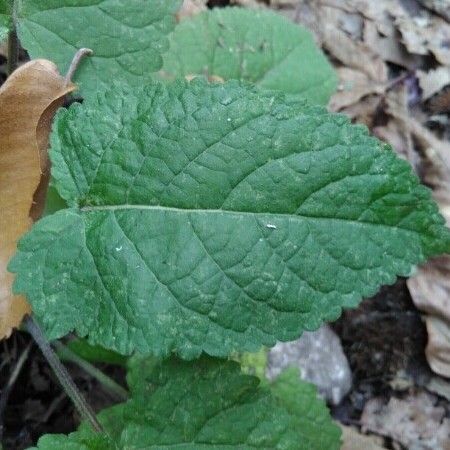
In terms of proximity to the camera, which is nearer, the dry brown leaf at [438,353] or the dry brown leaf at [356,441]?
the dry brown leaf at [356,441]

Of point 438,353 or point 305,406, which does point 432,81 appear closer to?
point 438,353

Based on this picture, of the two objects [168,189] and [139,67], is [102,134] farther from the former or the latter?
[139,67]

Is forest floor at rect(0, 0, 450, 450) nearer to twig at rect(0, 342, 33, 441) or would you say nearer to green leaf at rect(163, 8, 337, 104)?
twig at rect(0, 342, 33, 441)

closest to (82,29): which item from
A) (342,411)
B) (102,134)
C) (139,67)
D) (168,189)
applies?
(139,67)

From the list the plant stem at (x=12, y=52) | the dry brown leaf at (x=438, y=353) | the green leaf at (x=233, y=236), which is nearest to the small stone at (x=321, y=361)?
the dry brown leaf at (x=438, y=353)

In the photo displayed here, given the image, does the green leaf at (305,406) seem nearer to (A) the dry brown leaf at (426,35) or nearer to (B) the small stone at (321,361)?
(B) the small stone at (321,361)
